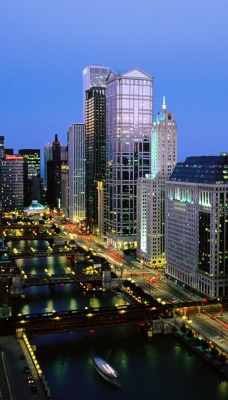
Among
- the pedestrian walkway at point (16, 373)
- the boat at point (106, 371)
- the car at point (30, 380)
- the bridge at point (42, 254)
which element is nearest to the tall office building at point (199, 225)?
the boat at point (106, 371)

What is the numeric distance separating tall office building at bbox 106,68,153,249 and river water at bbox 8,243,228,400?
294ft

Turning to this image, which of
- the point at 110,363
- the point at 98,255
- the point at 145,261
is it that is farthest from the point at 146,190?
the point at 110,363

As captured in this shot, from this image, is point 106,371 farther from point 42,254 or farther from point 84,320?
point 42,254

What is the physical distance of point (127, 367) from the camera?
279 feet

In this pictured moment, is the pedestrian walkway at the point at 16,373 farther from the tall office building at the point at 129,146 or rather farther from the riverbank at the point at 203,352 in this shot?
the tall office building at the point at 129,146

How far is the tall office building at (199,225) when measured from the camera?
113 metres

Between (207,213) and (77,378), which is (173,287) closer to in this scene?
(207,213)

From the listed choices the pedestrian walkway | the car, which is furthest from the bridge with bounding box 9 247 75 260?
the car

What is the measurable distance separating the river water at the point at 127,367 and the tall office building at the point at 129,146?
8952cm

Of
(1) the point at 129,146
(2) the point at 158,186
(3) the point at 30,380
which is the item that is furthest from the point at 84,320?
(1) the point at 129,146

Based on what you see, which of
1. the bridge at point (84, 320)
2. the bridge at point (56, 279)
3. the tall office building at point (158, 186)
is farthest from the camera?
the tall office building at point (158, 186)

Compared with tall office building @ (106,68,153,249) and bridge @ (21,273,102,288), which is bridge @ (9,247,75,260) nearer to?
tall office building @ (106,68,153,249)

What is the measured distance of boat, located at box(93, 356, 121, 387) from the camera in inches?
3108

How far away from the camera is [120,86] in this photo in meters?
190
